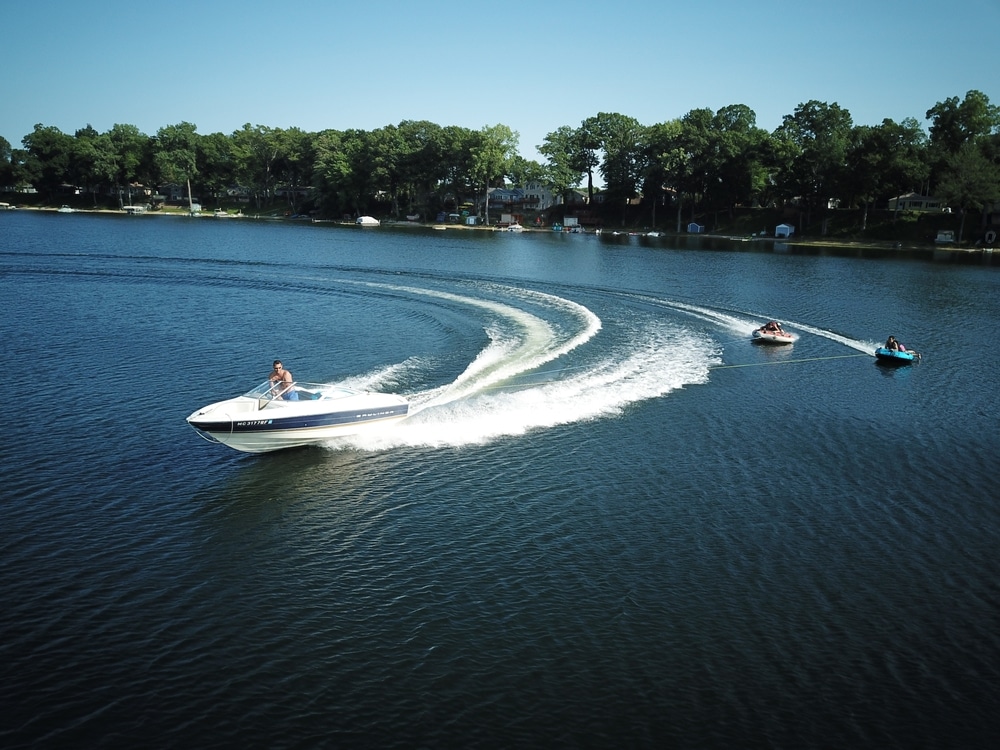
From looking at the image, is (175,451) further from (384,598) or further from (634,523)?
(634,523)

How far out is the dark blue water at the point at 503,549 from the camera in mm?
16141

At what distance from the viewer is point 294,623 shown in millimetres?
18672

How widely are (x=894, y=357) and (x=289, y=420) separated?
126 ft

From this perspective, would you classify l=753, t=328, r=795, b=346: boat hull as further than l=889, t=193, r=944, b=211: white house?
No

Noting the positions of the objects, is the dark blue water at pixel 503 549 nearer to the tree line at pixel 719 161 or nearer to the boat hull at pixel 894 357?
the boat hull at pixel 894 357

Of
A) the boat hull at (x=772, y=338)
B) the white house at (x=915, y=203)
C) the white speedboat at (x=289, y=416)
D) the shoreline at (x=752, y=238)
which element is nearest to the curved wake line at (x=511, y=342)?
the white speedboat at (x=289, y=416)

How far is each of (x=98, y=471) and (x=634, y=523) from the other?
18.7 metres

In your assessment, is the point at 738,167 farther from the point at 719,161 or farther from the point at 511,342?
the point at 511,342

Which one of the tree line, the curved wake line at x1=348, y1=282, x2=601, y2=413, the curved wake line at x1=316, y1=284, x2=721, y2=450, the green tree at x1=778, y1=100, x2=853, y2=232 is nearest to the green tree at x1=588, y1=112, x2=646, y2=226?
the tree line

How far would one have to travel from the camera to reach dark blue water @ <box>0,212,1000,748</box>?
16141 millimetres

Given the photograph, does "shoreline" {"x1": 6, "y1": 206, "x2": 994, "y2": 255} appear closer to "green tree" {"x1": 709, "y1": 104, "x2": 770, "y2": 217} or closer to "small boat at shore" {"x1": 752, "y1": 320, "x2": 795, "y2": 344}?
"green tree" {"x1": 709, "y1": 104, "x2": 770, "y2": 217}

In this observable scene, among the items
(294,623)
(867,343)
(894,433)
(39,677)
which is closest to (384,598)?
(294,623)

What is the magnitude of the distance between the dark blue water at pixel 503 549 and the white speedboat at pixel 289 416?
865 mm

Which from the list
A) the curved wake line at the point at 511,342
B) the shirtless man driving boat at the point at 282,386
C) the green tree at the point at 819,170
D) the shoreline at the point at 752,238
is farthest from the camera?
the green tree at the point at 819,170
